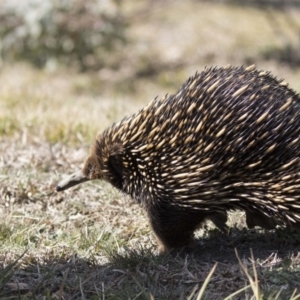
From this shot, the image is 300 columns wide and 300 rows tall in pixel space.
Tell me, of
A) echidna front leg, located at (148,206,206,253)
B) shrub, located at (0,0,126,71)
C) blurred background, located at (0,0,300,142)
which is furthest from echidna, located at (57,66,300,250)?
shrub, located at (0,0,126,71)

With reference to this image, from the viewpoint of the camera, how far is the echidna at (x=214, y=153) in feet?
11.5

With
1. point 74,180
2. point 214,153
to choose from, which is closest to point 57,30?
point 74,180

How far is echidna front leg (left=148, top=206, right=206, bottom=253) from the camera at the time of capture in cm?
374

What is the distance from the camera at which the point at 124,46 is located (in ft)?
33.2

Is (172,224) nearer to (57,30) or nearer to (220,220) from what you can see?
(220,220)

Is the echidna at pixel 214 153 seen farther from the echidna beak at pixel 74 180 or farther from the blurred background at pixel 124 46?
the blurred background at pixel 124 46

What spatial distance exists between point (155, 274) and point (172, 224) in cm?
43

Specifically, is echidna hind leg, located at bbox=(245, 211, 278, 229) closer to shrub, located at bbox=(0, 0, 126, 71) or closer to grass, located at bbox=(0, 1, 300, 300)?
grass, located at bbox=(0, 1, 300, 300)

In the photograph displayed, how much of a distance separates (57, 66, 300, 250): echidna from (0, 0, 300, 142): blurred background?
154 inches

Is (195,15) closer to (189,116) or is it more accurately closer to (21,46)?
(21,46)

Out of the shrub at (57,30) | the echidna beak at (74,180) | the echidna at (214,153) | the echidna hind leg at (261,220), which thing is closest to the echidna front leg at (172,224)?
the echidna at (214,153)

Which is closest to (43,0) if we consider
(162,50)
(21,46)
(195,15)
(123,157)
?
(21,46)

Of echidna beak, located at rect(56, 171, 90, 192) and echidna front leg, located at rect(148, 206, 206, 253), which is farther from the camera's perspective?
echidna beak, located at rect(56, 171, 90, 192)

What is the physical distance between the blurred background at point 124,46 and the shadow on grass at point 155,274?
410 cm
